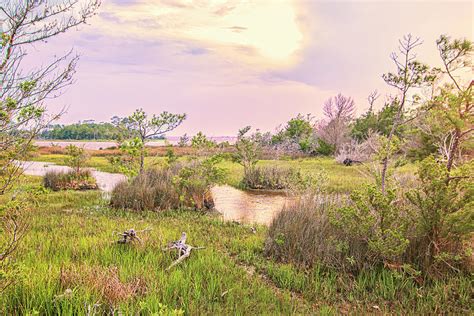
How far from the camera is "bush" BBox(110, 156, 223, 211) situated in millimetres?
8922

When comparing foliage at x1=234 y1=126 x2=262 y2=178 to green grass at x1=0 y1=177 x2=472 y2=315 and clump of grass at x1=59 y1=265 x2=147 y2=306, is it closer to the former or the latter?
green grass at x1=0 y1=177 x2=472 y2=315

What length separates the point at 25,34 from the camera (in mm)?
3066

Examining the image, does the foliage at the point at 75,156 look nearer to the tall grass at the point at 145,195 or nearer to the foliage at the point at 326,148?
the tall grass at the point at 145,195

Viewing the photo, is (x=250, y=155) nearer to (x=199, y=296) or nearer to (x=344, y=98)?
(x=199, y=296)

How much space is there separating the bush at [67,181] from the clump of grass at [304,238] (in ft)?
31.2

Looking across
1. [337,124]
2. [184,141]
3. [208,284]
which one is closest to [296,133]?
[337,124]

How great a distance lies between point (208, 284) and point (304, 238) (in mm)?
1878

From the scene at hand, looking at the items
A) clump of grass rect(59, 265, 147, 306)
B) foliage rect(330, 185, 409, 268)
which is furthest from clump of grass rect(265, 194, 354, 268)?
clump of grass rect(59, 265, 147, 306)

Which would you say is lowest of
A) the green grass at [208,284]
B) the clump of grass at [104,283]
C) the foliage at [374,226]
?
the green grass at [208,284]

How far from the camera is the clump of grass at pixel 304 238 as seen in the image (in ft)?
15.6

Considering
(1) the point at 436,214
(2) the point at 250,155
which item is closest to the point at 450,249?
(1) the point at 436,214

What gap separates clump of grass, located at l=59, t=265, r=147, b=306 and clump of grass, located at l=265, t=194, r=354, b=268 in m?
2.25

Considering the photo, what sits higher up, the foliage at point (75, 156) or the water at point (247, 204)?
the foliage at point (75, 156)

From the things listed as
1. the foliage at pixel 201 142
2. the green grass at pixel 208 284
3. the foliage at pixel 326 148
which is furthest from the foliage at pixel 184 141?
the foliage at pixel 326 148
